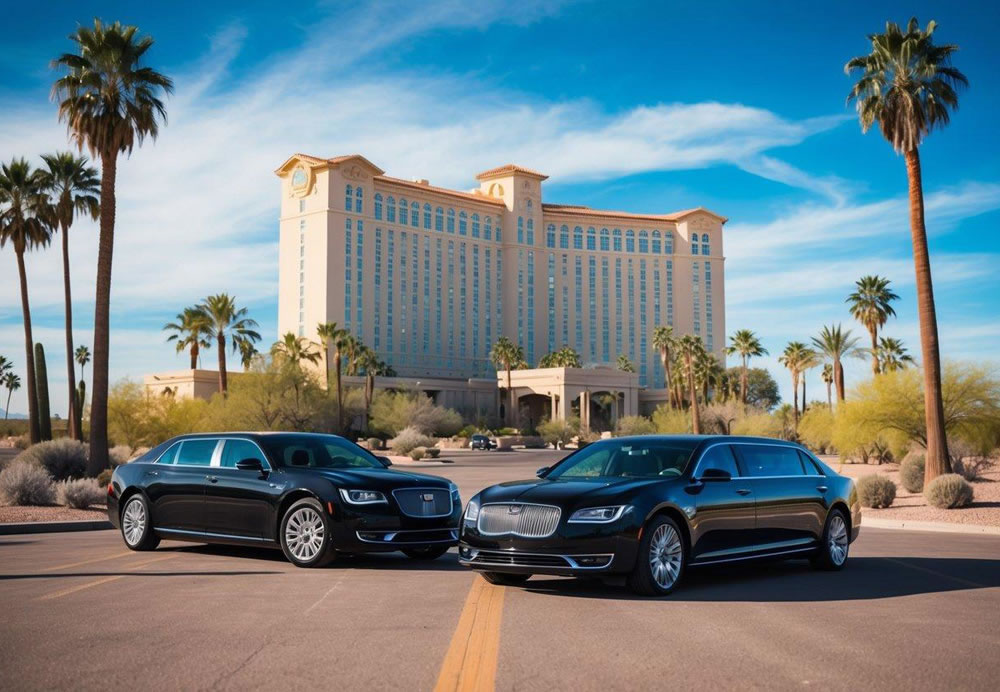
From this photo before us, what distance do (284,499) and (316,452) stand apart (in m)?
1.10

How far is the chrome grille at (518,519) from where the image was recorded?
9.52 metres

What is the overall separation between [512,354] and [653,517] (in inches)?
4474

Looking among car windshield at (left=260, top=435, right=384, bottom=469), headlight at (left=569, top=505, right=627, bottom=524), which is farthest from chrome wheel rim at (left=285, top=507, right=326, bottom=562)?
headlight at (left=569, top=505, right=627, bottom=524)

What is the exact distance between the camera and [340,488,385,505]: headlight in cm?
1158

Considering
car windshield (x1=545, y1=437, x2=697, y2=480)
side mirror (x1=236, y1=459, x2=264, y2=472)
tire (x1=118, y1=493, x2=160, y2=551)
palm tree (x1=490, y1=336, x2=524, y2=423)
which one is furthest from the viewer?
palm tree (x1=490, y1=336, x2=524, y2=423)

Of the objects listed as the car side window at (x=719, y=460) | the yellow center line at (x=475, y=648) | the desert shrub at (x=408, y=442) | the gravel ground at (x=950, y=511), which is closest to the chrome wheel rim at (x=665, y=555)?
the car side window at (x=719, y=460)

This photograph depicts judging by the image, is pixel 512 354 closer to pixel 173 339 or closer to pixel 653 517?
pixel 173 339

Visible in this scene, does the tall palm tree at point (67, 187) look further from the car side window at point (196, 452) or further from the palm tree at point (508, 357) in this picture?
the palm tree at point (508, 357)

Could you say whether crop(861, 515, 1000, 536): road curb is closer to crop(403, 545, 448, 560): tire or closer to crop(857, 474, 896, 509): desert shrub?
crop(857, 474, 896, 509): desert shrub

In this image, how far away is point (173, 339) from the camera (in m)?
80.4

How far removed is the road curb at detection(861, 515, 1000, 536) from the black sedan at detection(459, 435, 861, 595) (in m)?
8.44

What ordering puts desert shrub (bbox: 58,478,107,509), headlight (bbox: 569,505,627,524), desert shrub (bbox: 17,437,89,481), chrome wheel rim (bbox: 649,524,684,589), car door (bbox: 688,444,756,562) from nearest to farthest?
headlight (bbox: 569,505,627,524), chrome wheel rim (bbox: 649,524,684,589), car door (bbox: 688,444,756,562), desert shrub (bbox: 58,478,107,509), desert shrub (bbox: 17,437,89,481)

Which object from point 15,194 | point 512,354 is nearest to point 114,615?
point 15,194

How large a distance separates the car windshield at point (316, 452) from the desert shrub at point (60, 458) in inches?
783
